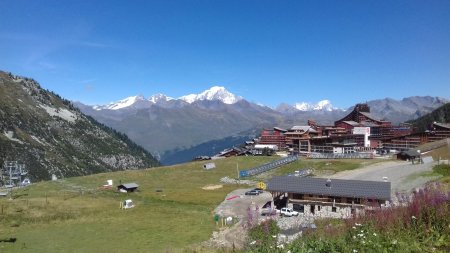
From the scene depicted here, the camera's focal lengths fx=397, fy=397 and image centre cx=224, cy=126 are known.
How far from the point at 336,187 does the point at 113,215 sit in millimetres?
39785

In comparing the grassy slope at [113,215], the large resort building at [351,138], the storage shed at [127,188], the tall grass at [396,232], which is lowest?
the grassy slope at [113,215]

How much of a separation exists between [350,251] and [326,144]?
13575 cm

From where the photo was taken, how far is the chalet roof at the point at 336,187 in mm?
62944

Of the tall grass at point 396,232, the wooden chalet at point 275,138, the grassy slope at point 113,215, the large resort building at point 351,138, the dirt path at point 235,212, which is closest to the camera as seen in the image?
the tall grass at point 396,232

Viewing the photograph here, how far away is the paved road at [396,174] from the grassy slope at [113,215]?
820 centimetres

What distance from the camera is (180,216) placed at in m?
70.1

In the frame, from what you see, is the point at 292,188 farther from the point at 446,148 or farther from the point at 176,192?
the point at 446,148

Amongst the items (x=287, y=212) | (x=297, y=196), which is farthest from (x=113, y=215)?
(x=297, y=196)

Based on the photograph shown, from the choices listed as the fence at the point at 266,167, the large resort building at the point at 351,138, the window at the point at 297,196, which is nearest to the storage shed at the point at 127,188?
the fence at the point at 266,167

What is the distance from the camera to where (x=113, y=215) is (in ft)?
235

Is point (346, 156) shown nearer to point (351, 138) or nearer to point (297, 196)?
point (351, 138)

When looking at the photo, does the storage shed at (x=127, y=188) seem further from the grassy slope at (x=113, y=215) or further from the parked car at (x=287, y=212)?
the parked car at (x=287, y=212)

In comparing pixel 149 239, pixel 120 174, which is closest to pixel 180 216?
pixel 149 239

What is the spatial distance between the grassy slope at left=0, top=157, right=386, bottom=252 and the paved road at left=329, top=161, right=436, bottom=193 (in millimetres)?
8204
